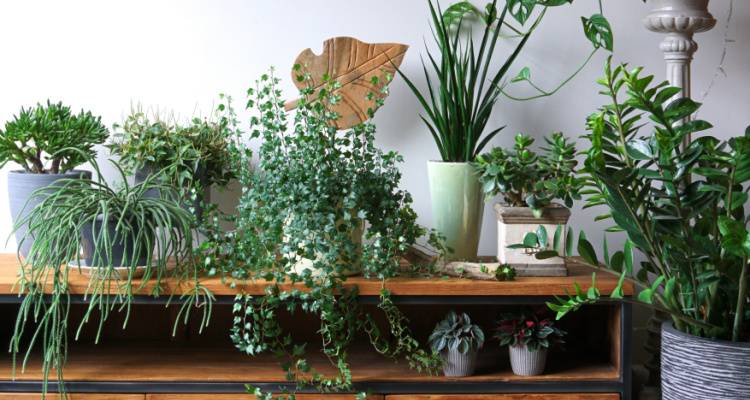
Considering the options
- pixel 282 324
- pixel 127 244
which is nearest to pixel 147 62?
pixel 127 244

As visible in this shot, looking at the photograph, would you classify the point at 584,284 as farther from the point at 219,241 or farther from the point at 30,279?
the point at 30,279

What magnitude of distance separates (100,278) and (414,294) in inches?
26.9

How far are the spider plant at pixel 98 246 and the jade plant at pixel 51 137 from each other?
141 millimetres

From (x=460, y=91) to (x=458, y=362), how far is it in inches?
25.9

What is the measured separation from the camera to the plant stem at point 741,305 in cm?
156

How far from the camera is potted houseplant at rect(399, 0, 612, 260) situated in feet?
6.41

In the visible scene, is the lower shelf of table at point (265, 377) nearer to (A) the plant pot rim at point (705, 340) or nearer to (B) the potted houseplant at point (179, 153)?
(A) the plant pot rim at point (705, 340)

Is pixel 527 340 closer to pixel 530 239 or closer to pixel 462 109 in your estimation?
pixel 530 239

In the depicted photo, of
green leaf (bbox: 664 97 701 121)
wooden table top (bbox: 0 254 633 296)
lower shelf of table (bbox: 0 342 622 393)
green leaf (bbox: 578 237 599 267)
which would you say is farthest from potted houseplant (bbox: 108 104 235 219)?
green leaf (bbox: 664 97 701 121)

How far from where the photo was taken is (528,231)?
184cm

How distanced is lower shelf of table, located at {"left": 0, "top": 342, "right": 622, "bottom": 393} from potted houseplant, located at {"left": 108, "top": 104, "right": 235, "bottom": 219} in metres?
0.39

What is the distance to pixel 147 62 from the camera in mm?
2195

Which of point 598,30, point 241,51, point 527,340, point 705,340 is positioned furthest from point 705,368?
point 241,51

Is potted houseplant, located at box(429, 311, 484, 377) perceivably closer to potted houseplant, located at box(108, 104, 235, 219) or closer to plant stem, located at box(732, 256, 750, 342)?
plant stem, located at box(732, 256, 750, 342)
